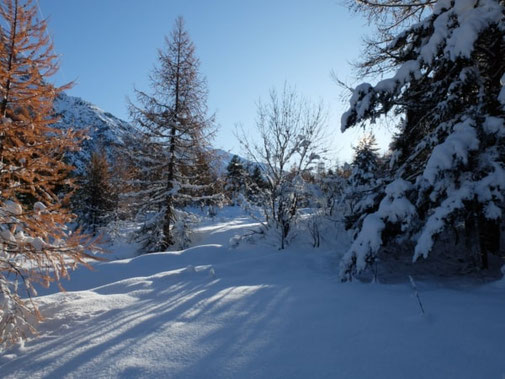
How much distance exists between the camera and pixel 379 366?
1.85 metres

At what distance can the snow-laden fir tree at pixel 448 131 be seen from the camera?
330 cm

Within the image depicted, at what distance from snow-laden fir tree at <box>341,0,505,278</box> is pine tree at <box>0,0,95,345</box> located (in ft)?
12.0

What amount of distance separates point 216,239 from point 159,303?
8.05m

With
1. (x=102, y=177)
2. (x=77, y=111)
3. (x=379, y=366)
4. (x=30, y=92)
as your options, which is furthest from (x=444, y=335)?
(x=77, y=111)

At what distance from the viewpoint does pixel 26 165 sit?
2820mm

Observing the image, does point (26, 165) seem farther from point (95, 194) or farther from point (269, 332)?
point (95, 194)

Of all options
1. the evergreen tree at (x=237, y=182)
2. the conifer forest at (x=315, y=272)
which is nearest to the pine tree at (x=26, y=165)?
the conifer forest at (x=315, y=272)

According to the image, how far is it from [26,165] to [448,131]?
543 cm

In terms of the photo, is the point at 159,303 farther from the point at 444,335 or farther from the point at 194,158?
the point at 194,158

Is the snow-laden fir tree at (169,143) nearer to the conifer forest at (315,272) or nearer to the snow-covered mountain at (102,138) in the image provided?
the snow-covered mountain at (102,138)

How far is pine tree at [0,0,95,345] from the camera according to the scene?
8.77 feet

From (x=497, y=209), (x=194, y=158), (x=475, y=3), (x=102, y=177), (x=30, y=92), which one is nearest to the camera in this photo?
(x=30, y=92)

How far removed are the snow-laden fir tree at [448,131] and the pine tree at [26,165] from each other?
3650 mm

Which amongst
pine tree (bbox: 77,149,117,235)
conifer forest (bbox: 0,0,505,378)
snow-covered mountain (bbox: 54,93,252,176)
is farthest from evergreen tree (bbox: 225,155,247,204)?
pine tree (bbox: 77,149,117,235)
